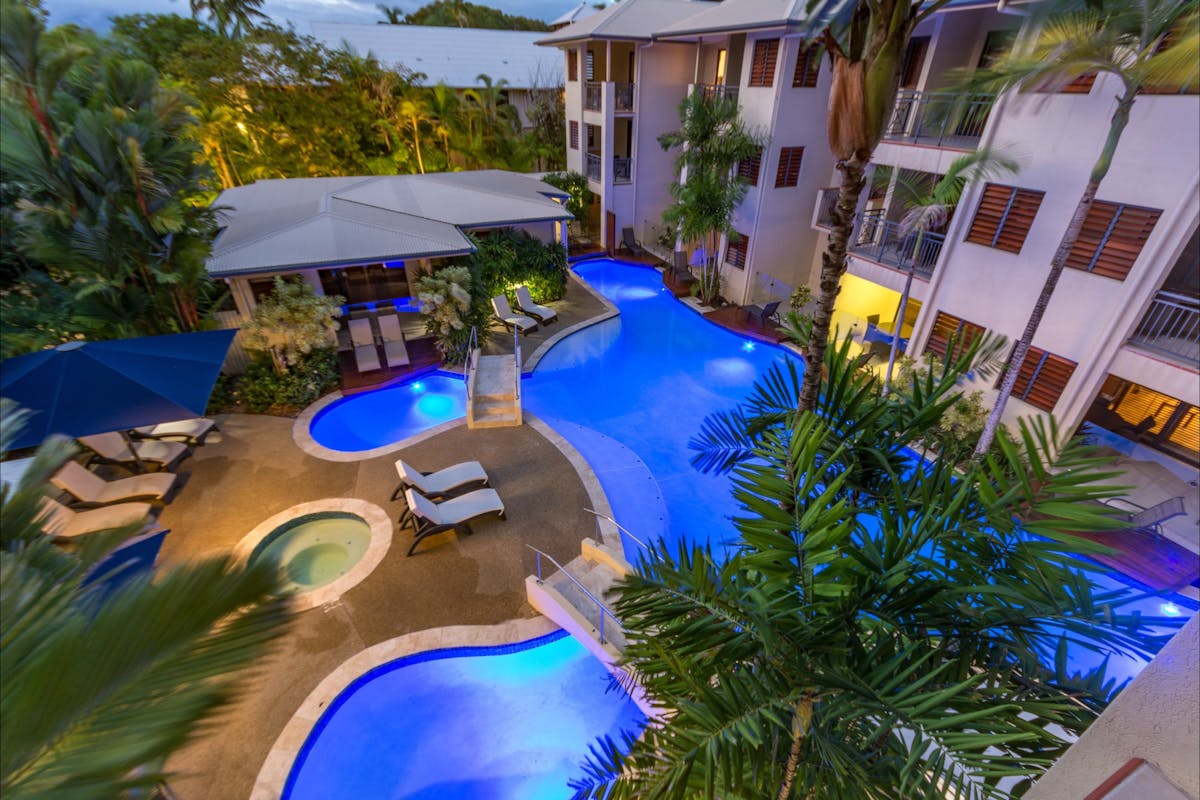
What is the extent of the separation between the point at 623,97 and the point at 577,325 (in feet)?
37.8

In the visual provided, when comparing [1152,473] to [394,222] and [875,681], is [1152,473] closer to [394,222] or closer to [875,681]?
[875,681]

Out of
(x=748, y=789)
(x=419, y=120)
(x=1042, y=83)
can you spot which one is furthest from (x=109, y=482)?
(x=419, y=120)

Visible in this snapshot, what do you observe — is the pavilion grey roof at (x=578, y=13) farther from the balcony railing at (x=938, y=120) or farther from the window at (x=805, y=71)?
the balcony railing at (x=938, y=120)

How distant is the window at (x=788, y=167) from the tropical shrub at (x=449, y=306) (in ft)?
35.5

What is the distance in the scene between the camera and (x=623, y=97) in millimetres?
21484

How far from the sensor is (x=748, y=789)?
2814mm

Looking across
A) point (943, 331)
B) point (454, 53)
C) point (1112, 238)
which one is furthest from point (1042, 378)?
point (454, 53)

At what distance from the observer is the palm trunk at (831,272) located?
4.11 meters

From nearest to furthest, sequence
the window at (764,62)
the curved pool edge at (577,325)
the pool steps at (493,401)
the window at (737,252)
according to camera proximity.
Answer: the pool steps at (493,401)
the curved pool edge at (577,325)
the window at (764,62)
the window at (737,252)

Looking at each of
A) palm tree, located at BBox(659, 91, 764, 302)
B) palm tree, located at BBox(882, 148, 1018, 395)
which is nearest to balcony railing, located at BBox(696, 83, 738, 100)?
palm tree, located at BBox(659, 91, 764, 302)

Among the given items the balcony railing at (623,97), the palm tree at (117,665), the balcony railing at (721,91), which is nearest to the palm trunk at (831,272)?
the palm tree at (117,665)

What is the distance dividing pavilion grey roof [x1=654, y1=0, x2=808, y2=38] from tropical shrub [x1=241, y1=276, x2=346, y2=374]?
46.0ft

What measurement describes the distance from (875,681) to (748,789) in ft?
3.31

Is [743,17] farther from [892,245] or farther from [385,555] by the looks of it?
[385,555]
